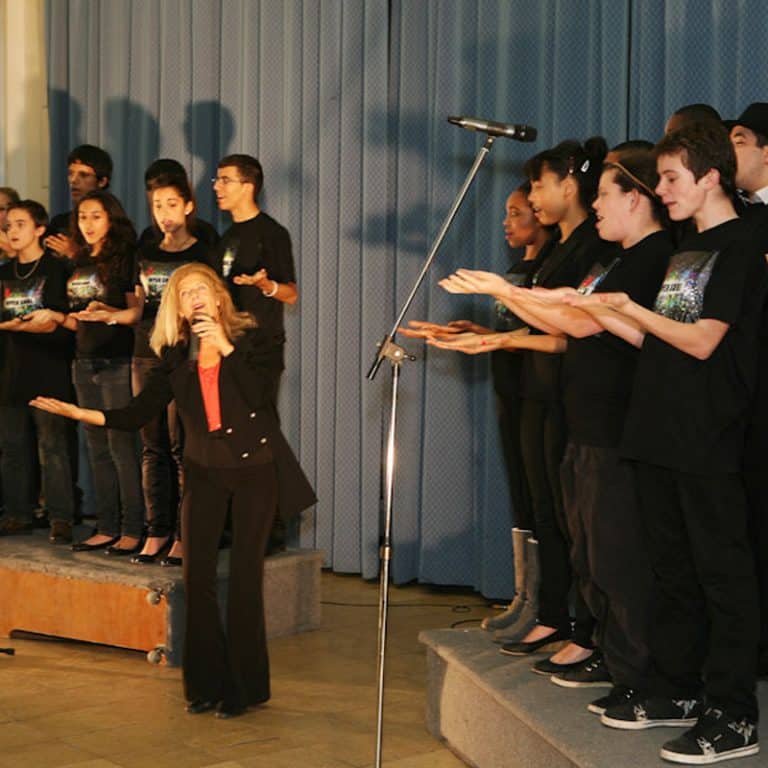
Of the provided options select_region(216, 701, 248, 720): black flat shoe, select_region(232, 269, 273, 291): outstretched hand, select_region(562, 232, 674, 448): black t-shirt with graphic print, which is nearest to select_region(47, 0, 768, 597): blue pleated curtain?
select_region(232, 269, 273, 291): outstretched hand

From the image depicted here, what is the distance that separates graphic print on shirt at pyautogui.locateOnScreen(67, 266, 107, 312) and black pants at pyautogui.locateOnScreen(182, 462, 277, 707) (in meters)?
1.32

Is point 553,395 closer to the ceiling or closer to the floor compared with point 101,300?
closer to the floor

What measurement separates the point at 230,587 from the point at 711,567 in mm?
1641

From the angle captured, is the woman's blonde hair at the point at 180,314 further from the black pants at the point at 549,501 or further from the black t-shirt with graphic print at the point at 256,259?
the black pants at the point at 549,501

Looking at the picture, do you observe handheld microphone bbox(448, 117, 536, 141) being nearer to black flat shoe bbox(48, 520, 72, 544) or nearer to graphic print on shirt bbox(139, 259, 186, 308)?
graphic print on shirt bbox(139, 259, 186, 308)

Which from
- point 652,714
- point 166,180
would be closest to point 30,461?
point 166,180

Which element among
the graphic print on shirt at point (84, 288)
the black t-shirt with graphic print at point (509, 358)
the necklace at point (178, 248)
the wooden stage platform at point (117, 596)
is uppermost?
the necklace at point (178, 248)

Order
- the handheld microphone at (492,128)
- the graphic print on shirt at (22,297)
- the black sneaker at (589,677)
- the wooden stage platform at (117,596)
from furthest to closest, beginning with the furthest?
the graphic print on shirt at (22,297) → the wooden stage platform at (117,596) → the black sneaker at (589,677) → the handheld microphone at (492,128)

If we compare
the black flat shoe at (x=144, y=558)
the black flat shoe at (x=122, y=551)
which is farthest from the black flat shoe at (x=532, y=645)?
the black flat shoe at (x=122, y=551)

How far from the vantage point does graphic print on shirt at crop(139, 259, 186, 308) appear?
4.88m

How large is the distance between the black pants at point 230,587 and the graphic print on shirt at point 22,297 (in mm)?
1611

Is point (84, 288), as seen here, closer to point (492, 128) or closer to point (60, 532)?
point (60, 532)

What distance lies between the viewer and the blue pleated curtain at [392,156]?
5.21 m

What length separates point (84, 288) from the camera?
514 cm
